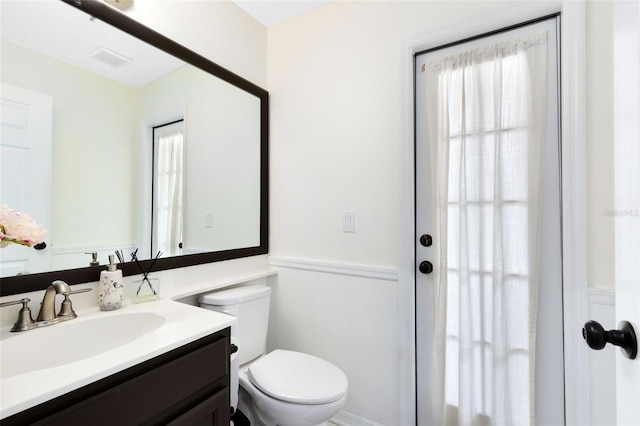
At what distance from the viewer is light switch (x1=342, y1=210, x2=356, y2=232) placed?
5.52ft

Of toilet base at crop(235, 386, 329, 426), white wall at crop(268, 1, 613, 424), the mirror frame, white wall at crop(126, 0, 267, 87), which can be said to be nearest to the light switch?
white wall at crop(268, 1, 613, 424)

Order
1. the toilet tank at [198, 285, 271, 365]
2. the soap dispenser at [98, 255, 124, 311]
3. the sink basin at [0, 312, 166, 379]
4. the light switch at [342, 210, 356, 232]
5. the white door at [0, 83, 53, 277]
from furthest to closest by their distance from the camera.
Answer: the light switch at [342, 210, 356, 232] → the toilet tank at [198, 285, 271, 365] → the soap dispenser at [98, 255, 124, 311] → the white door at [0, 83, 53, 277] → the sink basin at [0, 312, 166, 379]

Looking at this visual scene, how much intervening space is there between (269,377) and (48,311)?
87cm

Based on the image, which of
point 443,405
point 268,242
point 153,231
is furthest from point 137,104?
point 443,405

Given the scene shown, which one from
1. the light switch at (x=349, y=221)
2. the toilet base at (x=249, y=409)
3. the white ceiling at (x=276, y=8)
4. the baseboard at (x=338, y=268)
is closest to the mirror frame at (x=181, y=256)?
the baseboard at (x=338, y=268)

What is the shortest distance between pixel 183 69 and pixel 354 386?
6.32 feet

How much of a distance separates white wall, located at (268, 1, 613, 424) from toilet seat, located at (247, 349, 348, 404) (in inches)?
11.7

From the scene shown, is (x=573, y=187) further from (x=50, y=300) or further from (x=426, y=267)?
(x=50, y=300)

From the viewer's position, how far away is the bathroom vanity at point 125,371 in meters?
0.67

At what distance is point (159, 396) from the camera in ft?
2.78

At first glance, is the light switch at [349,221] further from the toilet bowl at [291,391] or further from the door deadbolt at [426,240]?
the toilet bowl at [291,391]

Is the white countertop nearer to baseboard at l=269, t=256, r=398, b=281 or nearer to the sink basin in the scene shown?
the sink basin

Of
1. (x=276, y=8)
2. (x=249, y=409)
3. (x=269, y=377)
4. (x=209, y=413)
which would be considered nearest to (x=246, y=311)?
(x=269, y=377)

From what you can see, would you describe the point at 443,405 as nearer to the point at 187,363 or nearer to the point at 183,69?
the point at 187,363
